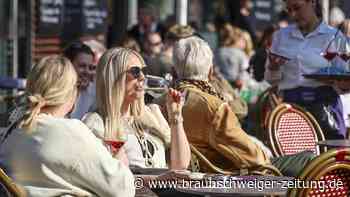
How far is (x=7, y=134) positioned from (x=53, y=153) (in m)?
0.29

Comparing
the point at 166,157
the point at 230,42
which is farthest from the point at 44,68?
the point at 230,42

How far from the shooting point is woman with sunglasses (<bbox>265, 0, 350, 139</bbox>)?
8.02 meters

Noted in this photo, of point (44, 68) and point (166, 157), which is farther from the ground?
point (44, 68)

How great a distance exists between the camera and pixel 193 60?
6176mm

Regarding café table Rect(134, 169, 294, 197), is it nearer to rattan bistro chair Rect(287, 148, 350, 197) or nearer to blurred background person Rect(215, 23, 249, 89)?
rattan bistro chair Rect(287, 148, 350, 197)

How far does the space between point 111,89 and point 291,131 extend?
6.84 feet

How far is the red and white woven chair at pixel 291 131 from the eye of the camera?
7215 mm

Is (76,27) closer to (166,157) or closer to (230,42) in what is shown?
(230,42)

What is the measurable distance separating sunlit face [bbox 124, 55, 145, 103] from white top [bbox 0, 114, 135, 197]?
0.94m

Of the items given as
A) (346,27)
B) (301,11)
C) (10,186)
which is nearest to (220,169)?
(10,186)

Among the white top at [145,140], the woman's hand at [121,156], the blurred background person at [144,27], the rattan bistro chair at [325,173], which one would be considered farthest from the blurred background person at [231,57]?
the rattan bistro chair at [325,173]

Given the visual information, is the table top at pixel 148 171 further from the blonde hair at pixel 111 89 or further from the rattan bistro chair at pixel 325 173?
the rattan bistro chair at pixel 325 173

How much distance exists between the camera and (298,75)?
8.11m

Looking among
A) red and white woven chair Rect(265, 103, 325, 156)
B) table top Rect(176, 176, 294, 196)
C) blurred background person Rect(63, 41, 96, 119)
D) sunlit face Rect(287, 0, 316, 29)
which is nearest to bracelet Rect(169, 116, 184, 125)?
table top Rect(176, 176, 294, 196)
